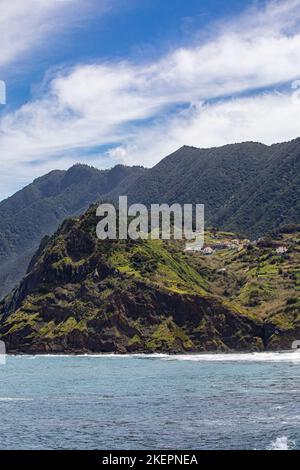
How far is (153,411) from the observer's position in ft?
341

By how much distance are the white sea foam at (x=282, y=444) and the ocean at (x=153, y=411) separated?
11cm

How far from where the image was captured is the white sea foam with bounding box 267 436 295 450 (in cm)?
7288

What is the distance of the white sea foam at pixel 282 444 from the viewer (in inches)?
2869

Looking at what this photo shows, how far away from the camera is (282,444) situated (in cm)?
7469

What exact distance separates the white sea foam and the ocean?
0.36ft

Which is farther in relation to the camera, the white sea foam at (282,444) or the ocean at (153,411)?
the ocean at (153,411)

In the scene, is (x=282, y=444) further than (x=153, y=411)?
No

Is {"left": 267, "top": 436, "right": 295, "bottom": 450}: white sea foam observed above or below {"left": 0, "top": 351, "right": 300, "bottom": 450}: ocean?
above

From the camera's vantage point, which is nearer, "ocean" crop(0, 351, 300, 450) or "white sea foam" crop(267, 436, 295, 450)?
"white sea foam" crop(267, 436, 295, 450)

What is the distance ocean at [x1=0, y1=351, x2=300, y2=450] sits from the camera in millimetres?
79625

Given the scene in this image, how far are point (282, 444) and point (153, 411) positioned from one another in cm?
3247

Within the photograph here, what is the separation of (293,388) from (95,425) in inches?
2021

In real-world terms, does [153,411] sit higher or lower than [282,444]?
lower
